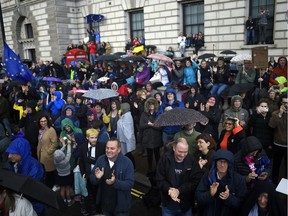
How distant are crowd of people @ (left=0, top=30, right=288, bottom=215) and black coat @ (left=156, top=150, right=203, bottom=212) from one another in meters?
0.01

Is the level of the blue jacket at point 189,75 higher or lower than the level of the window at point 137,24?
lower

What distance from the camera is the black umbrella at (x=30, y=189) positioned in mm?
2973

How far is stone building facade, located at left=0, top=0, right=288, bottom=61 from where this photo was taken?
15.5 m

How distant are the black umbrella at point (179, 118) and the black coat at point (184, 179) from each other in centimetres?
107

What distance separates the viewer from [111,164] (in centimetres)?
386

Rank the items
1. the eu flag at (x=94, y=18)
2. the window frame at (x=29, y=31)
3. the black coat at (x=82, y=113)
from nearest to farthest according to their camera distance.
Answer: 1. the black coat at (x=82, y=113)
2. the eu flag at (x=94, y=18)
3. the window frame at (x=29, y=31)

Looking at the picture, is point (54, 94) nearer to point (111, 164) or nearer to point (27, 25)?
point (111, 164)

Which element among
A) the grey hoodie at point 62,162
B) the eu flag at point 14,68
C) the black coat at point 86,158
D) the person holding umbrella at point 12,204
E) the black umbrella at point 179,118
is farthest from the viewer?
the eu flag at point 14,68

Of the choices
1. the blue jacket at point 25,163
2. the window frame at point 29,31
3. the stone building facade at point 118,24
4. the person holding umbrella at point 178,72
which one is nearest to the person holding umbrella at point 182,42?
the stone building facade at point 118,24

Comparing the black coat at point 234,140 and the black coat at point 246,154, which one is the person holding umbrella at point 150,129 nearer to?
the black coat at point 234,140

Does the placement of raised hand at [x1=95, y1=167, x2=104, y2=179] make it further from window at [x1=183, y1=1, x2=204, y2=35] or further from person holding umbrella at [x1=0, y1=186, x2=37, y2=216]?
window at [x1=183, y1=1, x2=204, y2=35]

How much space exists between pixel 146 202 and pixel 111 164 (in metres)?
1.58

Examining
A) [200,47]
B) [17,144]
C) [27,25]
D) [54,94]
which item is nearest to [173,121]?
[17,144]

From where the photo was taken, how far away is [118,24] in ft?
72.3
